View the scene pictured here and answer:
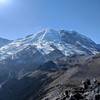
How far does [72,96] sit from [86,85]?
1910cm

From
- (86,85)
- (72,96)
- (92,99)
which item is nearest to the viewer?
(92,99)

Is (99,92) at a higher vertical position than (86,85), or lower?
lower

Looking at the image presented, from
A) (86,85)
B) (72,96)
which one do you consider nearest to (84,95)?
(72,96)

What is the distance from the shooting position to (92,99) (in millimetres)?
78688

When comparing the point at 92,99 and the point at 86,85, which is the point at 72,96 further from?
the point at 86,85

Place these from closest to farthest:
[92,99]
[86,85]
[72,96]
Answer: [92,99], [72,96], [86,85]

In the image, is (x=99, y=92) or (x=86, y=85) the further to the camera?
(x=86, y=85)

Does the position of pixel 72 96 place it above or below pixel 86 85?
below

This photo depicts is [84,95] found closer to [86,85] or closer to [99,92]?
[99,92]

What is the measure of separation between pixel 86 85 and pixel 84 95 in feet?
63.0

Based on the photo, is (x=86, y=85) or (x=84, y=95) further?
(x=86, y=85)

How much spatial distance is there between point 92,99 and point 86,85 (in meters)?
23.6

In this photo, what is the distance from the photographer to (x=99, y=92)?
80.8 meters

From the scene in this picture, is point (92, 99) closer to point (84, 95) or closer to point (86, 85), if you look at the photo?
point (84, 95)
